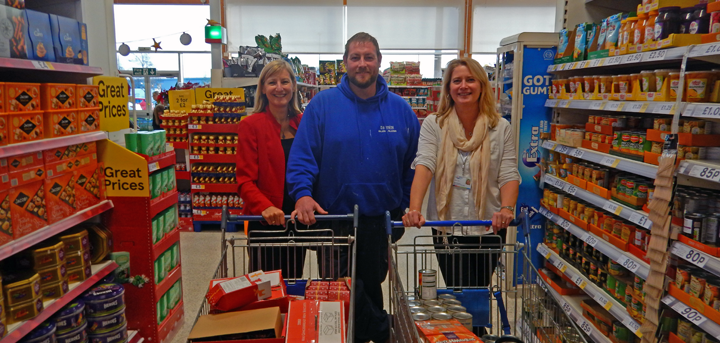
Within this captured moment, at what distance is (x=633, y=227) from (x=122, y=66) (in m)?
15.9

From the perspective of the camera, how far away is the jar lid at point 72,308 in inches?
104

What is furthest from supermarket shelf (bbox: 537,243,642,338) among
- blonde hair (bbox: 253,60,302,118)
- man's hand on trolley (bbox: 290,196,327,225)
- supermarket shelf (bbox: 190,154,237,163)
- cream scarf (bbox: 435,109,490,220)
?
supermarket shelf (bbox: 190,154,237,163)

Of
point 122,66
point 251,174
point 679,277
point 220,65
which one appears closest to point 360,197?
point 251,174

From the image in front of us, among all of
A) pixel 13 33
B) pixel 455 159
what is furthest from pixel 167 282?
pixel 455 159

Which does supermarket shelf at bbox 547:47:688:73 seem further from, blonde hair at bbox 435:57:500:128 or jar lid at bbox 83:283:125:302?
jar lid at bbox 83:283:125:302

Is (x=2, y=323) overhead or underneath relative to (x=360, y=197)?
underneath

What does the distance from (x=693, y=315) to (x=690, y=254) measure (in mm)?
263

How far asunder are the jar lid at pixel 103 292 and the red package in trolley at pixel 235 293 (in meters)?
1.38

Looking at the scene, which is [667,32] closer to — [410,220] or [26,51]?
[410,220]

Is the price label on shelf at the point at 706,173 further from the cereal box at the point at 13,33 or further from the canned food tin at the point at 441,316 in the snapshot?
the cereal box at the point at 13,33

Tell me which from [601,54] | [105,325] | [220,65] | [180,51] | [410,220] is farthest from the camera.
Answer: [180,51]

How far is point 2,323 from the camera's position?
2.19 m

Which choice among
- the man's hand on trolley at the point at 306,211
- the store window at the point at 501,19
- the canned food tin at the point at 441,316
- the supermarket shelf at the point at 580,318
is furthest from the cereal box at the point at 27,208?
the store window at the point at 501,19

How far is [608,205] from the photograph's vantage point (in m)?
2.99
